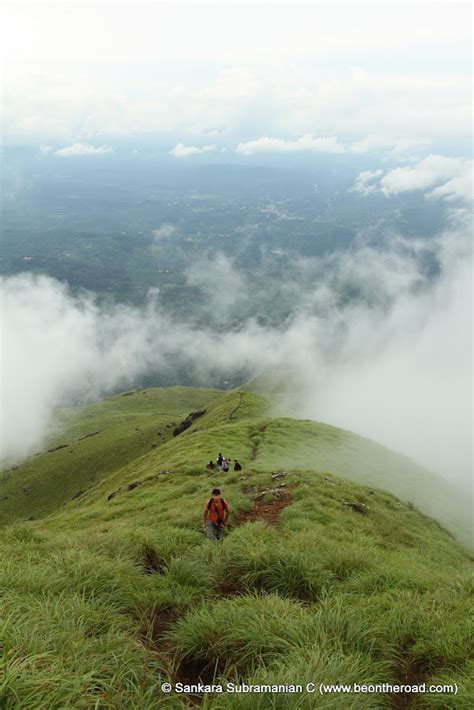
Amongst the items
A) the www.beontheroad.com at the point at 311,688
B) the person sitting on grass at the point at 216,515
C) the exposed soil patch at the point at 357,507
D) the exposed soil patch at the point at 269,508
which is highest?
the www.beontheroad.com at the point at 311,688

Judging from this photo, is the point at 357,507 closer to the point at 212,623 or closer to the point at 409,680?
the point at 409,680

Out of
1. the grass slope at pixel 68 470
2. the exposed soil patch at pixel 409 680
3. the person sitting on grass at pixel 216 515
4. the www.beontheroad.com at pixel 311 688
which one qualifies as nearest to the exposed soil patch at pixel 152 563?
the www.beontheroad.com at pixel 311 688

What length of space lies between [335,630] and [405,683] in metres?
1.33

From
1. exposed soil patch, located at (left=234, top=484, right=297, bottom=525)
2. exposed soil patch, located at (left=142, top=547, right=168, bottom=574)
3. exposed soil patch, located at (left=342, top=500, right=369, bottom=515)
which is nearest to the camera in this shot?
exposed soil patch, located at (left=142, top=547, right=168, bottom=574)

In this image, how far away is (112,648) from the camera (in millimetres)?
6305

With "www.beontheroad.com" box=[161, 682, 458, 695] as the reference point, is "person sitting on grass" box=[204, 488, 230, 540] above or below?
below

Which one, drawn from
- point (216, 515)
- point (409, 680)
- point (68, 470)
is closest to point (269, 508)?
point (216, 515)

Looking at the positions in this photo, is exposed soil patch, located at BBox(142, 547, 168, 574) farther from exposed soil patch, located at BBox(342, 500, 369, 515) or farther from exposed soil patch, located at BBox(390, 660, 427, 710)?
exposed soil patch, located at BBox(342, 500, 369, 515)

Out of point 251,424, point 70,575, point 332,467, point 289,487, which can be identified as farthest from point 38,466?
point 70,575

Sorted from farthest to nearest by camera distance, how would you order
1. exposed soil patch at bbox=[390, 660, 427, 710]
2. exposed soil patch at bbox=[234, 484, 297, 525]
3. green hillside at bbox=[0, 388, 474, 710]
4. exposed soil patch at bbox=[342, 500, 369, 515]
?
exposed soil patch at bbox=[342, 500, 369, 515]
exposed soil patch at bbox=[234, 484, 297, 525]
exposed soil patch at bbox=[390, 660, 427, 710]
green hillside at bbox=[0, 388, 474, 710]

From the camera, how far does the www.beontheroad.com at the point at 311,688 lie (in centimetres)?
525

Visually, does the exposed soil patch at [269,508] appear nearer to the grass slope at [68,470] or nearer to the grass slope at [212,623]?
the grass slope at [212,623]

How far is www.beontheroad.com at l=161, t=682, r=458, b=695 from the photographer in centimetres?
525

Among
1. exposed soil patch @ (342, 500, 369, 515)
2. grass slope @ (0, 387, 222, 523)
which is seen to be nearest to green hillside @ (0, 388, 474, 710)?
exposed soil patch @ (342, 500, 369, 515)
